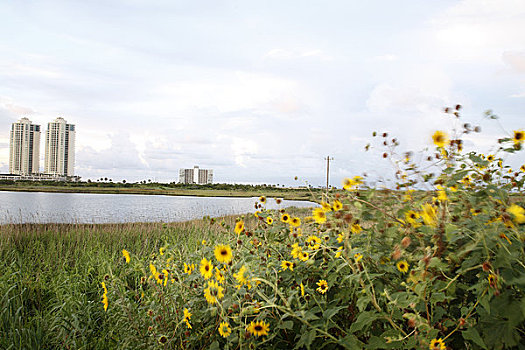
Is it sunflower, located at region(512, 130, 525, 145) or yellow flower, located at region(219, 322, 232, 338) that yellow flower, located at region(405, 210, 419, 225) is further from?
yellow flower, located at region(219, 322, 232, 338)

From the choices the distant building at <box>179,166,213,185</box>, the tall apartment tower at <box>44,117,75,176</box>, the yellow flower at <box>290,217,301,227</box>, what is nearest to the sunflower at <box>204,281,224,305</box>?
the yellow flower at <box>290,217,301,227</box>

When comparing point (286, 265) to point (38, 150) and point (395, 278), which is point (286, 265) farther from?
point (38, 150)

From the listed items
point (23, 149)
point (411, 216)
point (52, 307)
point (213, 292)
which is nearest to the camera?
point (411, 216)

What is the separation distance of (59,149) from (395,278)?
94467mm

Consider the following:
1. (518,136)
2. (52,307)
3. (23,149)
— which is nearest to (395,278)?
(518,136)

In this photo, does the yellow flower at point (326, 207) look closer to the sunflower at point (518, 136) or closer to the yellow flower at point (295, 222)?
the yellow flower at point (295, 222)

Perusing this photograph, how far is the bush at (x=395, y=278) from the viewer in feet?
3.66

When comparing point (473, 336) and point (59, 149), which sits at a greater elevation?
point (59, 149)

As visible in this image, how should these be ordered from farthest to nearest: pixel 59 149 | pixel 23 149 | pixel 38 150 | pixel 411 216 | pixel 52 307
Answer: pixel 38 150 < pixel 59 149 < pixel 23 149 < pixel 52 307 < pixel 411 216

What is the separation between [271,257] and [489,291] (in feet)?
3.64

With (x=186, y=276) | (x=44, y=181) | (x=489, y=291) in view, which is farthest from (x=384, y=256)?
(x=44, y=181)

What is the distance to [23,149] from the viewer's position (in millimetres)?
82625

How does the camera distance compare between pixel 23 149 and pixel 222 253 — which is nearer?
pixel 222 253

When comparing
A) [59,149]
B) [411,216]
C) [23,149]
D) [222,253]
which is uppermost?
[59,149]
